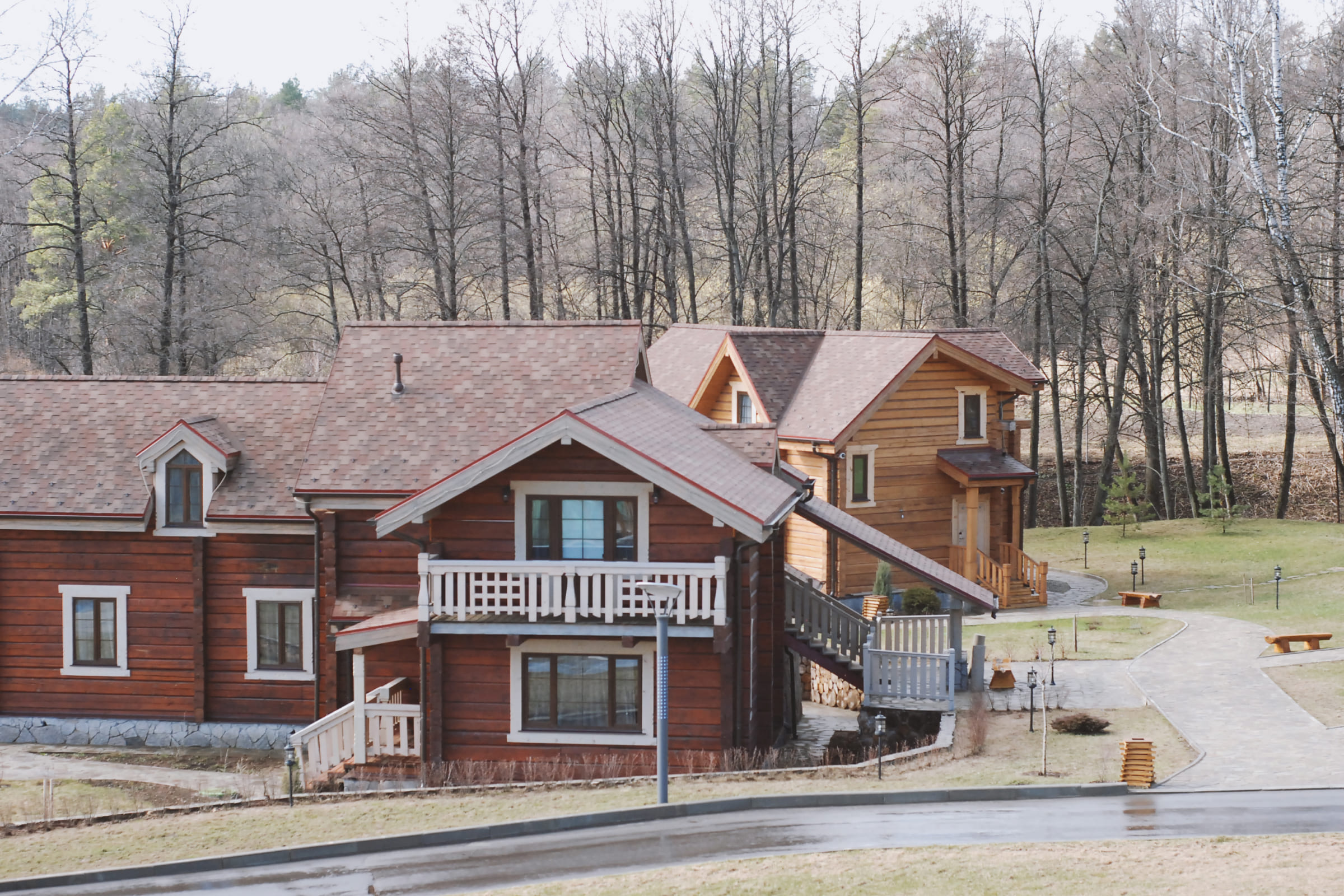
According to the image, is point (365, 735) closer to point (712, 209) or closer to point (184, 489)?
point (184, 489)

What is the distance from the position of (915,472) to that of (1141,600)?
631cm

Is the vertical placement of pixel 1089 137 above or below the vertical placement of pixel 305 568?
above

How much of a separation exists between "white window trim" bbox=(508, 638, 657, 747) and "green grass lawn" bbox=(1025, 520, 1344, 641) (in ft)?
50.7

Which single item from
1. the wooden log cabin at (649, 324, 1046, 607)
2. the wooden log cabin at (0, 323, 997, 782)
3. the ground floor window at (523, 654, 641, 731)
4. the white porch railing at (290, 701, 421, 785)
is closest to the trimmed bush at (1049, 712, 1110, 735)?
the wooden log cabin at (0, 323, 997, 782)

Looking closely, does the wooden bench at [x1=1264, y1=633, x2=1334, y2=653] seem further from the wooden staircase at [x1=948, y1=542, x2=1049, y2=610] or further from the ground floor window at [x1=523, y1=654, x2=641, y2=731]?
the ground floor window at [x1=523, y1=654, x2=641, y2=731]

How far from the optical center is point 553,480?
21.0 meters

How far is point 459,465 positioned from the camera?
906 inches

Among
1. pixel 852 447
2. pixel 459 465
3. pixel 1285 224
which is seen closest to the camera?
pixel 459 465

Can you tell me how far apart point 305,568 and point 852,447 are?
15.4 meters

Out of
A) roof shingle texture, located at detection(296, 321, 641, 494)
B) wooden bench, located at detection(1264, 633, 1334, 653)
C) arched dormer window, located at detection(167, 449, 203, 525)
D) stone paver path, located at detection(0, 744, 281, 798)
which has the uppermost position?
roof shingle texture, located at detection(296, 321, 641, 494)

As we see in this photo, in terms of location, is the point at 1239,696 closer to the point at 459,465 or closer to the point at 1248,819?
the point at 1248,819

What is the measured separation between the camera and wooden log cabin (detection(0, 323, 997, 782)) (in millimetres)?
20594

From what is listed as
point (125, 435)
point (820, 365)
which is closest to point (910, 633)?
point (820, 365)

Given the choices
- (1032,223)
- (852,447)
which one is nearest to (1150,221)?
(1032,223)
